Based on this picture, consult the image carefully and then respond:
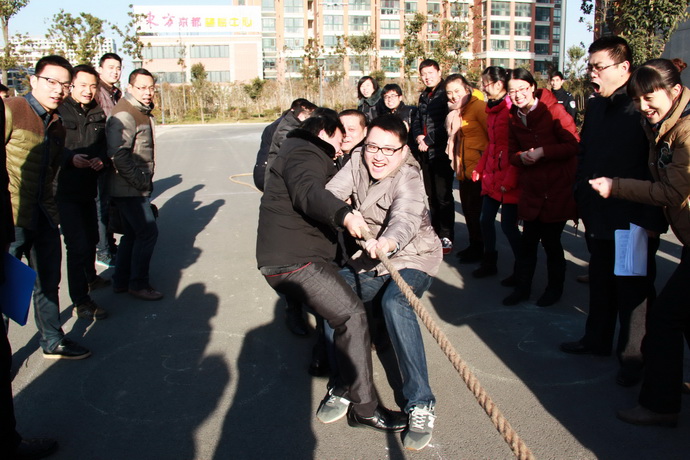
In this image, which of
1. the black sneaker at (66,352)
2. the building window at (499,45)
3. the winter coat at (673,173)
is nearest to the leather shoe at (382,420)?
the winter coat at (673,173)

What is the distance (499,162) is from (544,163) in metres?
0.67

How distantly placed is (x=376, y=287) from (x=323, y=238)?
44 cm

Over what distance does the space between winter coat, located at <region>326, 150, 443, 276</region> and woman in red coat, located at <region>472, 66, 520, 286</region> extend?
1.75m

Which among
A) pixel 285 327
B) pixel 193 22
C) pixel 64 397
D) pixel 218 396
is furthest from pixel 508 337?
pixel 193 22

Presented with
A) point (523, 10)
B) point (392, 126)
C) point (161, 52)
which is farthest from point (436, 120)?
point (523, 10)

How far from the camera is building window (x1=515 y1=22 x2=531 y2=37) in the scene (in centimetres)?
8712

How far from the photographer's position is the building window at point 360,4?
8014cm

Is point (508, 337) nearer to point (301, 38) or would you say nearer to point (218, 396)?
point (218, 396)

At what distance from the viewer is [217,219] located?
886cm

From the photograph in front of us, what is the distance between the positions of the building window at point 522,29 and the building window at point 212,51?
4165cm

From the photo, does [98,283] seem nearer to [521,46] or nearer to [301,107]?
[301,107]

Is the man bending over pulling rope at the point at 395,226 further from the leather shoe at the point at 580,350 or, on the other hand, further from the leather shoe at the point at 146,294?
the leather shoe at the point at 146,294

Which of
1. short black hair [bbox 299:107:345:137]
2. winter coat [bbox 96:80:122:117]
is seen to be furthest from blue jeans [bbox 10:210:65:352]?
winter coat [bbox 96:80:122:117]

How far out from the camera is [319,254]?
346cm
